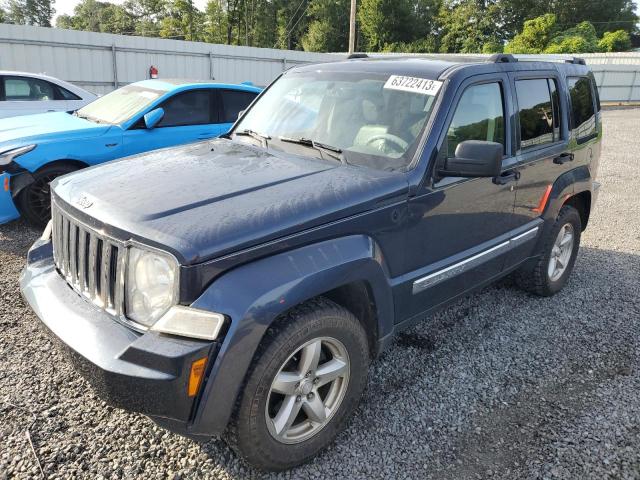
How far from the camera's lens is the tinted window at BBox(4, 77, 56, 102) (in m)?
8.37

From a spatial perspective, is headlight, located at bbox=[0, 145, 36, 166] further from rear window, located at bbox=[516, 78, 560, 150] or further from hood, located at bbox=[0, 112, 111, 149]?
rear window, located at bbox=[516, 78, 560, 150]

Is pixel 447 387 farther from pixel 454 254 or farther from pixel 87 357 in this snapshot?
pixel 87 357

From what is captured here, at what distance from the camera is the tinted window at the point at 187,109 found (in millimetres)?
6249

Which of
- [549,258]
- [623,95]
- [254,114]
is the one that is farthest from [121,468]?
[623,95]

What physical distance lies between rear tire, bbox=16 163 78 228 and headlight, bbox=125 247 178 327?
3792 millimetres

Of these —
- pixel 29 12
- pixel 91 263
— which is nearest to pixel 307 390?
pixel 91 263

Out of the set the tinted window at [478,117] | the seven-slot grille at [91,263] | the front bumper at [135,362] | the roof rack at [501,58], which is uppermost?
the roof rack at [501,58]

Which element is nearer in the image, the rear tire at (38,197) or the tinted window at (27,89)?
the rear tire at (38,197)

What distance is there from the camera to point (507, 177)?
131 inches

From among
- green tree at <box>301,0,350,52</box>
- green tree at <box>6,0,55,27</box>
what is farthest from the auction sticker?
green tree at <box>6,0,55,27</box>

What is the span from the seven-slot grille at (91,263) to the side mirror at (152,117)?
353 cm

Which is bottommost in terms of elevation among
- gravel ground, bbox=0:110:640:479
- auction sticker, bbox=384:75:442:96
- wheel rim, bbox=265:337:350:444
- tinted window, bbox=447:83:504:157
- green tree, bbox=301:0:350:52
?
gravel ground, bbox=0:110:640:479

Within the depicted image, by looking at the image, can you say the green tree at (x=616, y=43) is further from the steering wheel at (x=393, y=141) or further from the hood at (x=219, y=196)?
the hood at (x=219, y=196)

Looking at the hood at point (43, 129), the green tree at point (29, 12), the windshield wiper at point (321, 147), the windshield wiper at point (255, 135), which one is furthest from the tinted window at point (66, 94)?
the green tree at point (29, 12)
